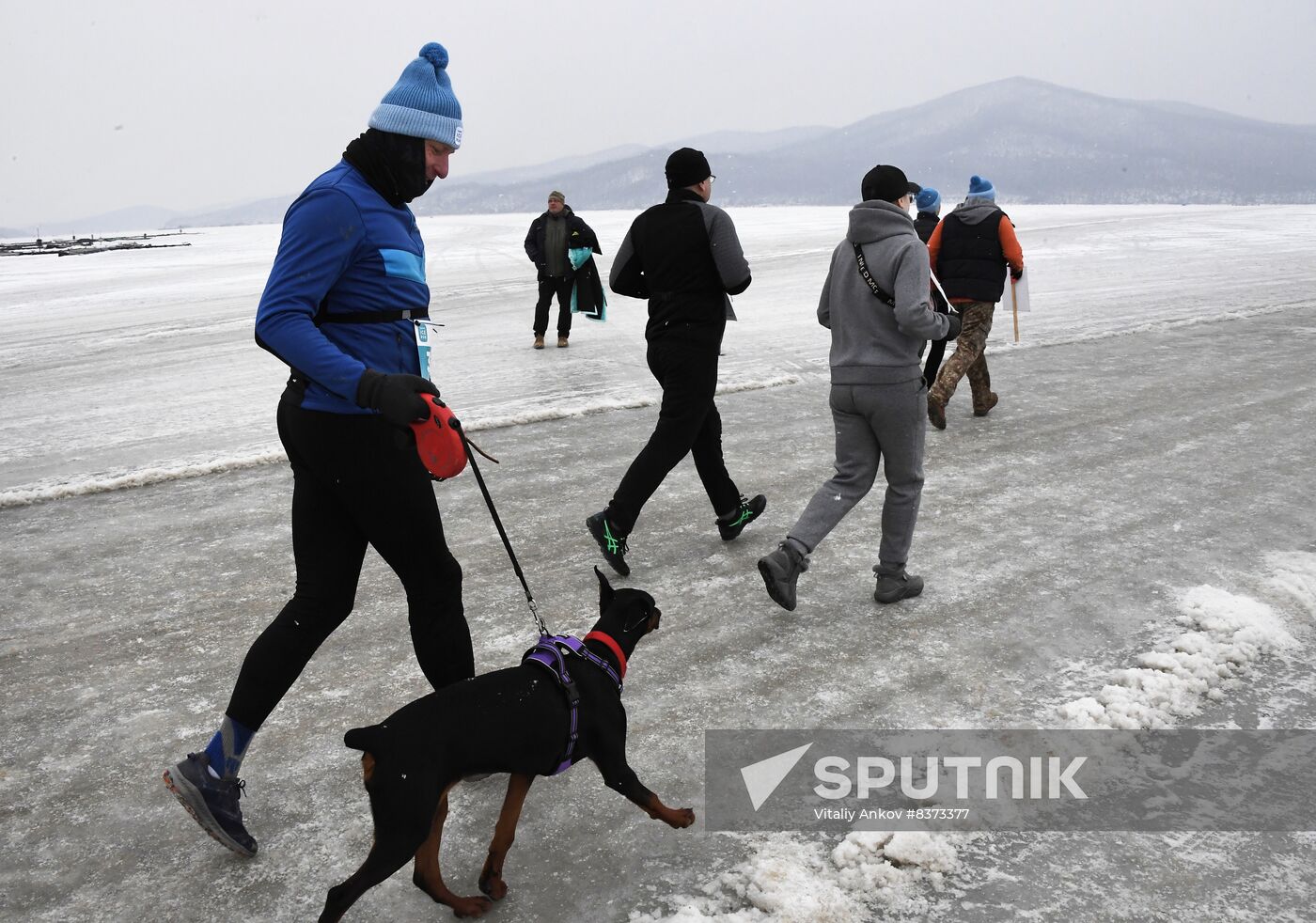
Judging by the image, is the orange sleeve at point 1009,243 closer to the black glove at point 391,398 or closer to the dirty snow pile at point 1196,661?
the dirty snow pile at point 1196,661

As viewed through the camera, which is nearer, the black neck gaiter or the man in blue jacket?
the man in blue jacket

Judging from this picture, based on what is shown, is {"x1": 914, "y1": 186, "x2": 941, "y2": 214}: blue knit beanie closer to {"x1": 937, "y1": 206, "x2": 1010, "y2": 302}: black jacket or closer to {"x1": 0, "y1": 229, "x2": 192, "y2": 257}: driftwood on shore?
{"x1": 937, "y1": 206, "x2": 1010, "y2": 302}: black jacket

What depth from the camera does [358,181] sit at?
101 inches

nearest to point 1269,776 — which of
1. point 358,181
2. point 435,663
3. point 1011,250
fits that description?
point 435,663

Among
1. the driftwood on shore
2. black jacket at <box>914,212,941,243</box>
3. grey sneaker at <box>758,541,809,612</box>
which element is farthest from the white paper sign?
the driftwood on shore

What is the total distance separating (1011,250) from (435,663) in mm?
6219

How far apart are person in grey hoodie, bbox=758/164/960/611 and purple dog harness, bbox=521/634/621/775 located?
1546mm

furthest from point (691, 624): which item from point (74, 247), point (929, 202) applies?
point (74, 247)

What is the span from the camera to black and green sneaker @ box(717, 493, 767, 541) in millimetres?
5055

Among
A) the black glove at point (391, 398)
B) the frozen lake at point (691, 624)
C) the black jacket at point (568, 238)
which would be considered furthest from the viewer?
the black jacket at point (568, 238)

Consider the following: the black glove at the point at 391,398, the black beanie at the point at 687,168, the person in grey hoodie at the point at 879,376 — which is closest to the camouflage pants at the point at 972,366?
the person in grey hoodie at the point at 879,376

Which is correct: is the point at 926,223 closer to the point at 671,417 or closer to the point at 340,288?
the point at 671,417

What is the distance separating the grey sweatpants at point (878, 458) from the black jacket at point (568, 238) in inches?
299

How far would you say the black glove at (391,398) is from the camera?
2383mm
